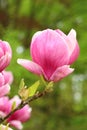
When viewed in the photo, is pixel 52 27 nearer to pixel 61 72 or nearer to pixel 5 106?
pixel 5 106

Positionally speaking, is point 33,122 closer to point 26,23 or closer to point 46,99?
point 46,99

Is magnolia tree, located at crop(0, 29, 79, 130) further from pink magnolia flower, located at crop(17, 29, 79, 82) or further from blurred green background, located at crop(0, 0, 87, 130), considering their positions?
blurred green background, located at crop(0, 0, 87, 130)

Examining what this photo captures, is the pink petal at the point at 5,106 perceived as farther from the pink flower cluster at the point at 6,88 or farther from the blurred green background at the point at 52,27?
the blurred green background at the point at 52,27

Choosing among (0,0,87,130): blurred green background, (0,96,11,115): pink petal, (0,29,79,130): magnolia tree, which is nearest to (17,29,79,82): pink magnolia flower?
(0,29,79,130): magnolia tree

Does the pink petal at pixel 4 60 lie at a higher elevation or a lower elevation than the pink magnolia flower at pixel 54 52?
lower

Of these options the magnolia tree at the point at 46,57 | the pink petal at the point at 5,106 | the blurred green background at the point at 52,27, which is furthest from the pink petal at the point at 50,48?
the blurred green background at the point at 52,27

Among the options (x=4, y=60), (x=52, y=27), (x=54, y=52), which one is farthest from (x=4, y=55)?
(x=52, y=27)
